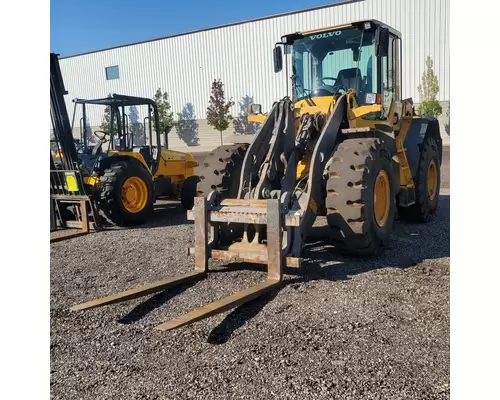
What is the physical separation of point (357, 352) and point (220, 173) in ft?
10.8

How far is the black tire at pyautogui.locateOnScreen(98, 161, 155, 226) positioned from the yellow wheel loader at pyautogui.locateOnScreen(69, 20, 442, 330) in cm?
245

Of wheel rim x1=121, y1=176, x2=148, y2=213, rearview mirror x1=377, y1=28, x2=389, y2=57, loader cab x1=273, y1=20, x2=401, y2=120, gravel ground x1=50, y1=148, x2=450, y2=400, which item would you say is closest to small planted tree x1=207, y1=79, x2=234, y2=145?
wheel rim x1=121, y1=176, x2=148, y2=213

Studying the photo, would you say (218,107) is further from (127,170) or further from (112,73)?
(127,170)

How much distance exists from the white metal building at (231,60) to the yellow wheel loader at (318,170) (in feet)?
66.4

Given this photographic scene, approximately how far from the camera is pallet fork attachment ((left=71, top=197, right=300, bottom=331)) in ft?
13.3

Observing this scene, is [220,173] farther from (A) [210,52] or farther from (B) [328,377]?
(A) [210,52]

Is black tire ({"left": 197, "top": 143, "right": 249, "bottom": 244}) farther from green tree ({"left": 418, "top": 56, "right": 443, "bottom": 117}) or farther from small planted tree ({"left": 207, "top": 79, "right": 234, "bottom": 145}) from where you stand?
small planted tree ({"left": 207, "top": 79, "right": 234, "bottom": 145})

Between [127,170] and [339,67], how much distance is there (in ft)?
13.1

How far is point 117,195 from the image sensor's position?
26.2ft

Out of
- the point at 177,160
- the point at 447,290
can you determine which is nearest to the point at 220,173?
the point at 447,290

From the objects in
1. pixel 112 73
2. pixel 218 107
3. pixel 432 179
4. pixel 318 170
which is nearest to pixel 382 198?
pixel 318 170

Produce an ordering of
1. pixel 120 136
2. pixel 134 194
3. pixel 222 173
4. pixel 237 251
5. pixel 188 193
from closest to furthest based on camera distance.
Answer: pixel 237 251 → pixel 222 173 → pixel 134 194 → pixel 120 136 → pixel 188 193

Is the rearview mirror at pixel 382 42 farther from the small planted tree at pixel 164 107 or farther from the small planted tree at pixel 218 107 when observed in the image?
the small planted tree at pixel 164 107

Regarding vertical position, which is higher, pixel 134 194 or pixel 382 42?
pixel 382 42
